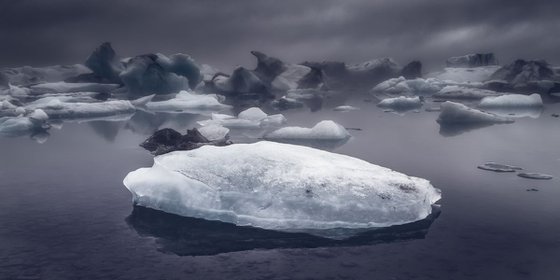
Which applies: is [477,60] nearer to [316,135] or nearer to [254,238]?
[316,135]

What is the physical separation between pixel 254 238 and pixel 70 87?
27.2 metres

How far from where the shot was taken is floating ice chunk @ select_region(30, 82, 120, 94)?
89.1 ft

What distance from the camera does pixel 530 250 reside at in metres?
3.75

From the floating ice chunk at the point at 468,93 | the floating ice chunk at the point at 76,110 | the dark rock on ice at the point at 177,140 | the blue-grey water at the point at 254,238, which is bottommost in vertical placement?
the blue-grey water at the point at 254,238

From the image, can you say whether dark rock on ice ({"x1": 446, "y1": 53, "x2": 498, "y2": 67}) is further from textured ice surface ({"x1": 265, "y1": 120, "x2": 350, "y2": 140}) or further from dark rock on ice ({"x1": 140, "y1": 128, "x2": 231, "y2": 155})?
dark rock on ice ({"x1": 140, "y1": 128, "x2": 231, "y2": 155})

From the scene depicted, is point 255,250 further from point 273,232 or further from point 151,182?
point 151,182

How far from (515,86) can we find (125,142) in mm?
31092

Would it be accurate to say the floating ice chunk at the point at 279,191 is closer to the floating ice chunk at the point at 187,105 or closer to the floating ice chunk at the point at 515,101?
the floating ice chunk at the point at 187,105

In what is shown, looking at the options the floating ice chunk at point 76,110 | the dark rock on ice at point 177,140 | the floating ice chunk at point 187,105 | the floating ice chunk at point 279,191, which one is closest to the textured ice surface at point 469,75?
the floating ice chunk at point 187,105

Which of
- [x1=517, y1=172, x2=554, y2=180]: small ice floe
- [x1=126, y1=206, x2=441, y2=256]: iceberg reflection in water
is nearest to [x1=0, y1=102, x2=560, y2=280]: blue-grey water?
[x1=126, y1=206, x2=441, y2=256]: iceberg reflection in water

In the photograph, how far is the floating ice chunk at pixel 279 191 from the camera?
4277mm

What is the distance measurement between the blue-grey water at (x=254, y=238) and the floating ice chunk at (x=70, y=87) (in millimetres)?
22302

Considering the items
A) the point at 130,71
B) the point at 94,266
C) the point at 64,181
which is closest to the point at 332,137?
the point at 64,181

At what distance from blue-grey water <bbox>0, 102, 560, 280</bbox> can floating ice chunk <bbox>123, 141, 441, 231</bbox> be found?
A: 0.49 feet
